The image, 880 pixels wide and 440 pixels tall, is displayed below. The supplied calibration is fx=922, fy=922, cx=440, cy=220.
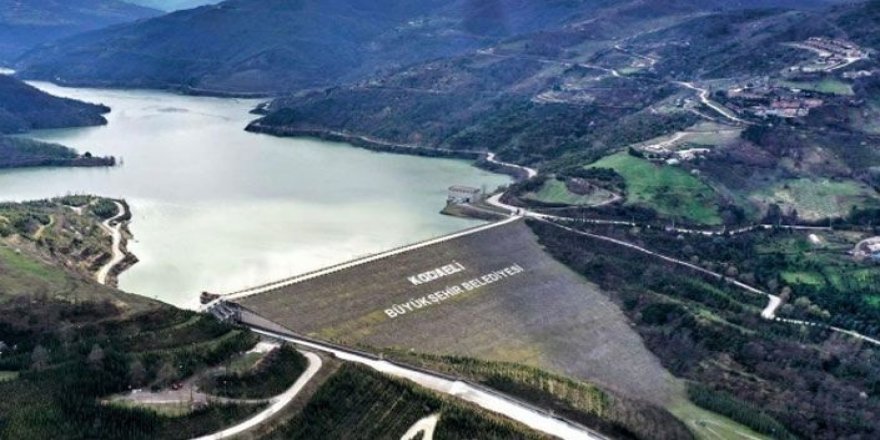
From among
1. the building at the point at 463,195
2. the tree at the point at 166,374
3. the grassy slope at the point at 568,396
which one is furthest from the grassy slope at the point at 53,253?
the building at the point at 463,195

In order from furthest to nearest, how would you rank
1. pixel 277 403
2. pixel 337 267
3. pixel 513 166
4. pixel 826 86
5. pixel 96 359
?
pixel 513 166 → pixel 826 86 → pixel 337 267 → pixel 96 359 → pixel 277 403

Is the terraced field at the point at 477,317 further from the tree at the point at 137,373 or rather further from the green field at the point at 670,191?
the green field at the point at 670,191

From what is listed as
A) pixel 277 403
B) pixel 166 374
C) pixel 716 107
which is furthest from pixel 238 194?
pixel 716 107

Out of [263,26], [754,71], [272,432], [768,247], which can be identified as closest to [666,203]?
[768,247]

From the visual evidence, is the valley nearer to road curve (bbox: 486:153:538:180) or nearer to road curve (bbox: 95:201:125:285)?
road curve (bbox: 95:201:125:285)

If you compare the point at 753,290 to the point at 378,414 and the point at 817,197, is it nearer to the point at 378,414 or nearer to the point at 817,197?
the point at 817,197
